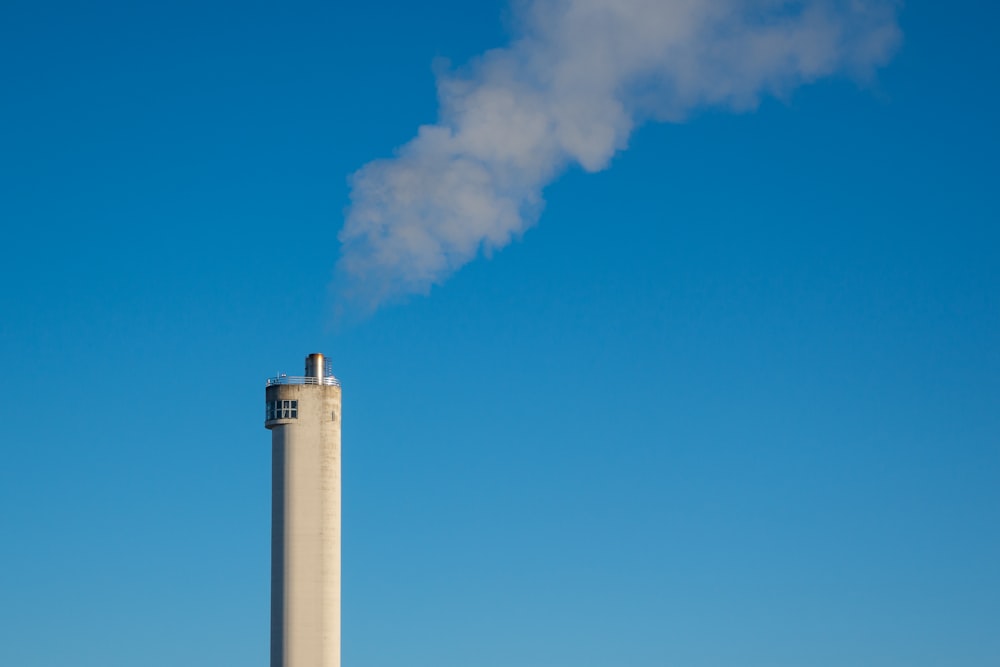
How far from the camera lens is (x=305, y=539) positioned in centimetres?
13688

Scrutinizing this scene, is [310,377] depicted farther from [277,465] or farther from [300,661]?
[300,661]

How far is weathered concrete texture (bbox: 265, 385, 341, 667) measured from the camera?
135 metres

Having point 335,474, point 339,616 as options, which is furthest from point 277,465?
point 339,616

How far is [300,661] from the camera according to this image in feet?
442

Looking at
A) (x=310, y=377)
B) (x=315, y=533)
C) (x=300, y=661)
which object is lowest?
(x=300, y=661)

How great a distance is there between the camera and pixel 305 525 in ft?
450

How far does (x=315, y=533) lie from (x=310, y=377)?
1358cm

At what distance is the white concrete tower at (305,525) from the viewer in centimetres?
13550

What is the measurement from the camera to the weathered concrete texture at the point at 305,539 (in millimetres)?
135375

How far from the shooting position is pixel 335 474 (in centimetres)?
13925

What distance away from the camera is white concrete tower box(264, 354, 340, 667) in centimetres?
13550

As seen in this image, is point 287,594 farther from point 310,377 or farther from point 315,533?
point 310,377

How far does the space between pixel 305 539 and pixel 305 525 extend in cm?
113

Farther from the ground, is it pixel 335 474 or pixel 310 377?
pixel 310 377
